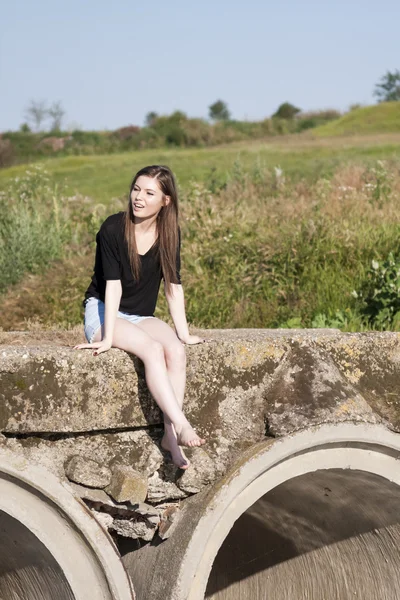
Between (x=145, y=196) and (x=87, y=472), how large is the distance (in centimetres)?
149

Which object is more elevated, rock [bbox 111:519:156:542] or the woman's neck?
the woman's neck

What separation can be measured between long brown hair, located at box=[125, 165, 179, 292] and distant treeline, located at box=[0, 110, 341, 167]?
871 inches

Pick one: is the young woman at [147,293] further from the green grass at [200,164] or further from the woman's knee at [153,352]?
the green grass at [200,164]

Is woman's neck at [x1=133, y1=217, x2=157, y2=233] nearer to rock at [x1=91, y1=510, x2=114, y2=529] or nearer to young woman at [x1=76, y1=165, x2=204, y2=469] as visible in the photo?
young woman at [x1=76, y1=165, x2=204, y2=469]

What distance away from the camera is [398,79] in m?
50.4

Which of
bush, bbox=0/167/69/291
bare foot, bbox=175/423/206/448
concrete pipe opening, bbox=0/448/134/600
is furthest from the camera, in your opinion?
bush, bbox=0/167/69/291

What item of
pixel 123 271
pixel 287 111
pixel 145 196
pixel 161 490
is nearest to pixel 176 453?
pixel 161 490

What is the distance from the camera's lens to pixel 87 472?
4.54 metres

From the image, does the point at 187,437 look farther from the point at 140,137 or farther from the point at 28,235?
the point at 140,137

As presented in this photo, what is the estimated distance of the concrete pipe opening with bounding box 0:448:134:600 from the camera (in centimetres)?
442

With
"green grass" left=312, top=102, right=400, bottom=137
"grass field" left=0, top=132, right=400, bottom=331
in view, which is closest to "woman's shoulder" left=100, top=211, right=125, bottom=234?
"grass field" left=0, top=132, right=400, bottom=331

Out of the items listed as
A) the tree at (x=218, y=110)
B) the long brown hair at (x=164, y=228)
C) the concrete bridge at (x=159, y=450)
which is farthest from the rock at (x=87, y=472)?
the tree at (x=218, y=110)

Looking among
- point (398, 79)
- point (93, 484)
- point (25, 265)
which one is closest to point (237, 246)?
point (25, 265)

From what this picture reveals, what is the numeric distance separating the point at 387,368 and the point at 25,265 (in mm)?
5343
